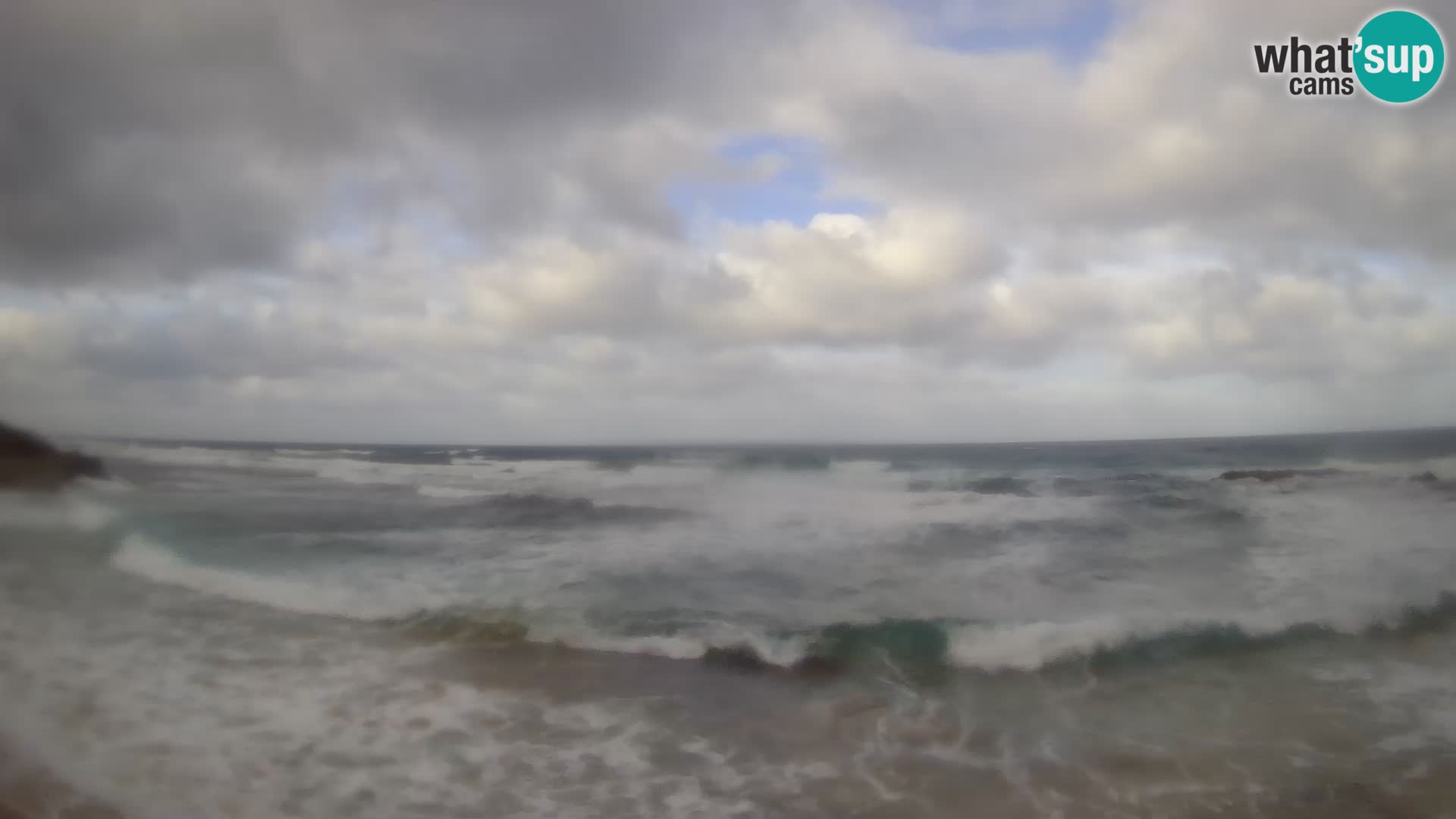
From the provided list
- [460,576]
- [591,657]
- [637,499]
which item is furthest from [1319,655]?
[637,499]

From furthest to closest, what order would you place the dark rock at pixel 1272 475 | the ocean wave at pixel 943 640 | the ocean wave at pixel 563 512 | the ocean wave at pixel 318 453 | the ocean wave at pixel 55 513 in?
1. the ocean wave at pixel 318 453
2. the dark rock at pixel 1272 475
3. the ocean wave at pixel 563 512
4. the ocean wave at pixel 55 513
5. the ocean wave at pixel 943 640

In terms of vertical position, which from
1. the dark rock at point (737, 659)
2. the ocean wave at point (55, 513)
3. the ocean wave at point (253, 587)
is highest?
the ocean wave at point (55, 513)

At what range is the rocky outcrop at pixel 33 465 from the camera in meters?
18.8

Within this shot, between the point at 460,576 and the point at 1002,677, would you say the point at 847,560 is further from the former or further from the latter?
the point at 460,576

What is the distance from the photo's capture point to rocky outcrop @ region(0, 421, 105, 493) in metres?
18.8

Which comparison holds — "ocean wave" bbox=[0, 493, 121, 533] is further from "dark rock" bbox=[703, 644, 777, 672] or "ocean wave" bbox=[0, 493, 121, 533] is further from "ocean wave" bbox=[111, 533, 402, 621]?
"dark rock" bbox=[703, 644, 777, 672]

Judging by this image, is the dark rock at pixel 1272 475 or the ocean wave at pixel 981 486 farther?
the dark rock at pixel 1272 475

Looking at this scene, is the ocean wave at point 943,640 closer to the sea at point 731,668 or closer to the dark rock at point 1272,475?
the sea at point 731,668

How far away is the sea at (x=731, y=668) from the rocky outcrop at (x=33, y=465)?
4172 mm

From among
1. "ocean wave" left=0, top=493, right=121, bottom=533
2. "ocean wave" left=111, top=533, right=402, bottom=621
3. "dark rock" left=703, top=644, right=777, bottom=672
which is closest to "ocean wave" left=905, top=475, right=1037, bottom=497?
"dark rock" left=703, top=644, right=777, bottom=672

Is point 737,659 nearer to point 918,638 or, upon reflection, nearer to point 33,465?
point 918,638

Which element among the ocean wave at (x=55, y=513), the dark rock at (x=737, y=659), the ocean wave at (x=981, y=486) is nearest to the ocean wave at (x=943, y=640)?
the dark rock at (x=737, y=659)

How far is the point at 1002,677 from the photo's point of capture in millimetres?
7258

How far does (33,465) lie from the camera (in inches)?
805
